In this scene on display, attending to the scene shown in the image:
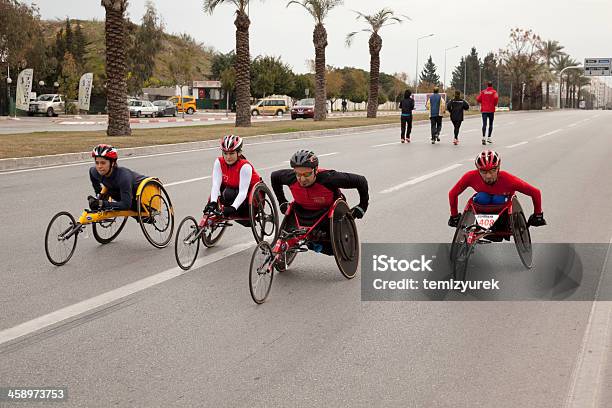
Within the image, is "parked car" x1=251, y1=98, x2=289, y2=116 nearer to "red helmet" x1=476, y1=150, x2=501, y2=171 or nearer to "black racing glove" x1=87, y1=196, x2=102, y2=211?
"black racing glove" x1=87, y1=196, x2=102, y2=211

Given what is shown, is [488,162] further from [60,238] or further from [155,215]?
[60,238]

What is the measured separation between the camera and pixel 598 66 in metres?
123

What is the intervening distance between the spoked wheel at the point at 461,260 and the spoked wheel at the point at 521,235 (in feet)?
1.67

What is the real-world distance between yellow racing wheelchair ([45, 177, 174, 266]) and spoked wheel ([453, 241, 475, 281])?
10.2 ft

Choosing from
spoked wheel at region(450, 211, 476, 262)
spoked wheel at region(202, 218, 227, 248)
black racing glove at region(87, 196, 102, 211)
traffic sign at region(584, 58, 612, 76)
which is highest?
traffic sign at region(584, 58, 612, 76)

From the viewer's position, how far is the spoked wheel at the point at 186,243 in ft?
22.2

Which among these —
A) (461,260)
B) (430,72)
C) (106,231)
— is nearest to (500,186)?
(461,260)

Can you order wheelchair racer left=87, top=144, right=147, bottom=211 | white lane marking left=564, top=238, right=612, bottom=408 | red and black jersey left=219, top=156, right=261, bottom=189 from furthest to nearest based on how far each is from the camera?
red and black jersey left=219, top=156, right=261, bottom=189
wheelchair racer left=87, top=144, right=147, bottom=211
white lane marking left=564, top=238, right=612, bottom=408

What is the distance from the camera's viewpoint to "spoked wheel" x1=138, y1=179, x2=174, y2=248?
307 inches

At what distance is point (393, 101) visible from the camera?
13038cm

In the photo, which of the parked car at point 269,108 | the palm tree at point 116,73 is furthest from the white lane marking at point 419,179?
the parked car at point 269,108

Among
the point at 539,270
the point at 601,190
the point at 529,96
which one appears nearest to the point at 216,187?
the point at 539,270

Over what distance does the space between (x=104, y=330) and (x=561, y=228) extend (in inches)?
228

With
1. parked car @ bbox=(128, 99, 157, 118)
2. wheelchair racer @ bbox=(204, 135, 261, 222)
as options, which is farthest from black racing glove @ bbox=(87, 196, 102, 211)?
parked car @ bbox=(128, 99, 157, 118)
